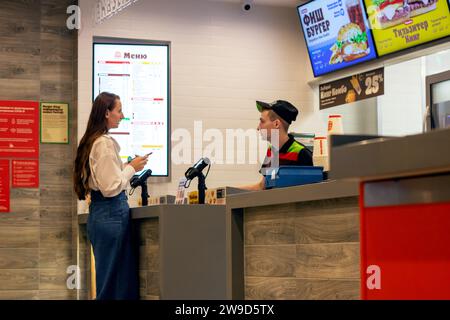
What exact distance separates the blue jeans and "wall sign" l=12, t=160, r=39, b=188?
2.71m

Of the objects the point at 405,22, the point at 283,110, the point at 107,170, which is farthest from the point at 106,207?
the point at 405,22

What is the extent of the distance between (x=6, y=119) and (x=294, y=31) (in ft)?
9.95

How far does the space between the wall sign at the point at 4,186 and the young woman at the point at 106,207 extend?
269 centimetres

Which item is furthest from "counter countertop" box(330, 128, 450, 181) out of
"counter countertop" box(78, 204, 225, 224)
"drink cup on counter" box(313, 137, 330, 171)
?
"counter countertop" box(78, 204, 225, 224)

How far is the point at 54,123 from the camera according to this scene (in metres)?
7.47

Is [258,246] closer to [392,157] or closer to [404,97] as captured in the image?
[392,157]

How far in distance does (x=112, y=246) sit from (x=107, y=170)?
1.58 feet

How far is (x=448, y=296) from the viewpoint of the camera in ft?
4.29

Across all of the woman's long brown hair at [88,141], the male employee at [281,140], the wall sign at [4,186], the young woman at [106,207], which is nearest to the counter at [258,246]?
the young woman at [106,207]

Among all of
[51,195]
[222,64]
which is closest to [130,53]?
[222,64]

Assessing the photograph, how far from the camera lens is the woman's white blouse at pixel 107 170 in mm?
4652

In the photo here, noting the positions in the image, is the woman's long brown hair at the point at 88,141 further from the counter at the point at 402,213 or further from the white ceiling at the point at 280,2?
the counter at the point at 402,213

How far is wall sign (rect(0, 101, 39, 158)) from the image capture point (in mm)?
7352
